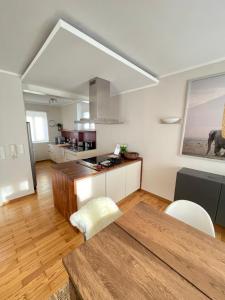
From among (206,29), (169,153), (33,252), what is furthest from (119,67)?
(33,252)

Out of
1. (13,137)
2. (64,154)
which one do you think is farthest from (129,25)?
(64,154)

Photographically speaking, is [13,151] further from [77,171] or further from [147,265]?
[147,265]

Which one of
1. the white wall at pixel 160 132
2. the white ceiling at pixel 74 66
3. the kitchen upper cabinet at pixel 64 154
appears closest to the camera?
the white ceiling at pixel 74 66

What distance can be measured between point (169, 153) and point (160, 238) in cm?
169

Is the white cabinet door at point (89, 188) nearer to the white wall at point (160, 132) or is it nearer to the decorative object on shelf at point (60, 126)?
the white wall at point (160, 132)

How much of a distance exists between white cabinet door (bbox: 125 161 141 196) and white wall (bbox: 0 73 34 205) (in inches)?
77.0

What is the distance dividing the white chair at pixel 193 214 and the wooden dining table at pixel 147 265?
23cm

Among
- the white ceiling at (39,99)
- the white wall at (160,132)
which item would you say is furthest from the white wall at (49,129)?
the white wall at (160,132)

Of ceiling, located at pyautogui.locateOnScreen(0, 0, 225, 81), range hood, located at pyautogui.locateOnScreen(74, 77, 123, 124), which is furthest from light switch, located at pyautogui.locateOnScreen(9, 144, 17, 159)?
range hood, located at pyautogui.locateOnScreen(74, 77, 123, 124)

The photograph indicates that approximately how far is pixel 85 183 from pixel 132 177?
44.6 inches

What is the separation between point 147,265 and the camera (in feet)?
2.33

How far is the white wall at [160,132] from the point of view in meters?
2.03

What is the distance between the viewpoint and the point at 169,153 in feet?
7.61

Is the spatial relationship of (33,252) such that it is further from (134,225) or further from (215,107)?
(215,107)
